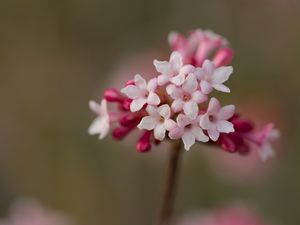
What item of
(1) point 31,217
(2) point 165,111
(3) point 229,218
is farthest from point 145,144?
(3) point 229,218

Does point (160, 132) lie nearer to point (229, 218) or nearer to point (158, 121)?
point (158, 121)

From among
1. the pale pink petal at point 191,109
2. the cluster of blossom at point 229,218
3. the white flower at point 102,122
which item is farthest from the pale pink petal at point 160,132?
the cluster of blossom at point 229,218

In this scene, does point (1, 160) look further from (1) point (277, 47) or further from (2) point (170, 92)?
(2) point (170, 92)

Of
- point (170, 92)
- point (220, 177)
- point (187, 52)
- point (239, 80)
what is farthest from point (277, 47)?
point (170, 92)

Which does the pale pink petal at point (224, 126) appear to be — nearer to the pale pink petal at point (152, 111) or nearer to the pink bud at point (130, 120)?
the pale pink petal at point (152, 111)

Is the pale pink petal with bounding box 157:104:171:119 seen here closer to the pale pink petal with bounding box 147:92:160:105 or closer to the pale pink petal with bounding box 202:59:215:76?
the pale pink petal with bounding box 147:92:160:105

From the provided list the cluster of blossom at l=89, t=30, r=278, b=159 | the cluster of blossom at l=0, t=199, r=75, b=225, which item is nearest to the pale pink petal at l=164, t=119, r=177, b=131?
the cluster of blossom at l=89, t=30, r=278, b=159
